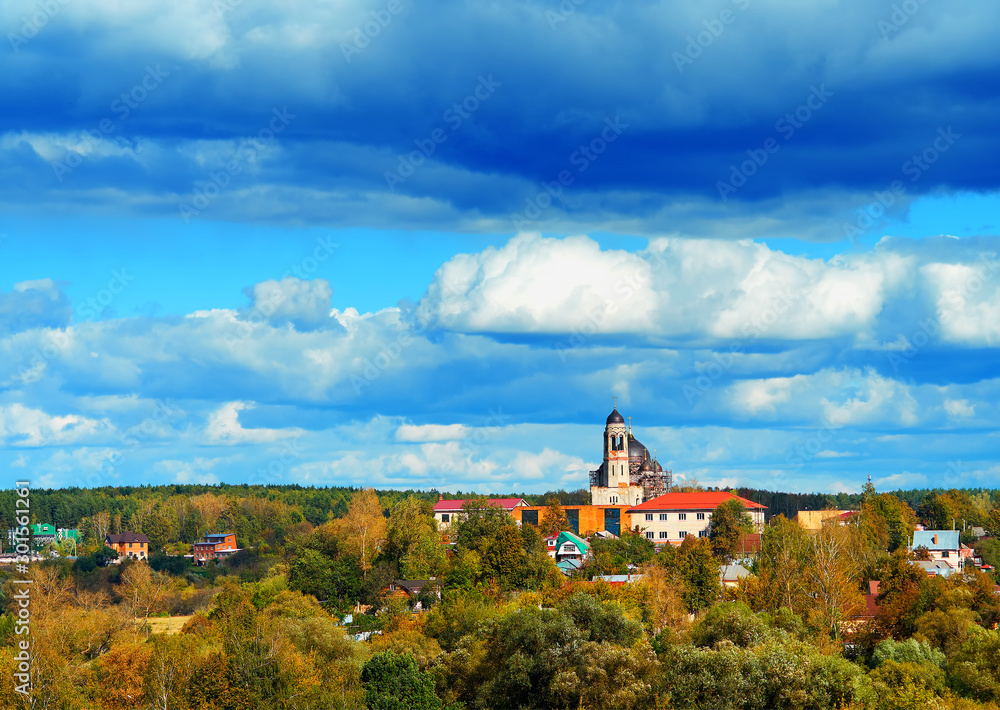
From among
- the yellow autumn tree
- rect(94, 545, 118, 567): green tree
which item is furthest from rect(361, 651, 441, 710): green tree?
rect(94, 545, 118, 567): green tree

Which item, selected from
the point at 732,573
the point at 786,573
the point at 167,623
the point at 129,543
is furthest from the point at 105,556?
the point at 786,573

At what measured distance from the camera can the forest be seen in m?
53.8

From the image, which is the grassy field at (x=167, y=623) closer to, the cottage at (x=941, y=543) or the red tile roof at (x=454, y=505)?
the red tile roof at (x=454, y=505)

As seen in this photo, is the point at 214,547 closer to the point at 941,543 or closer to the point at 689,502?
the point at 689,502

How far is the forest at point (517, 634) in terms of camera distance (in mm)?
53812

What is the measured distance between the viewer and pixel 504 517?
115312 millimetres

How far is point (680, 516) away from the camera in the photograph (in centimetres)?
15325

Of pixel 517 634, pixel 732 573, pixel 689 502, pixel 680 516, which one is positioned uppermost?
pixel 689 502

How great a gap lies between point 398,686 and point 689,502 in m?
104

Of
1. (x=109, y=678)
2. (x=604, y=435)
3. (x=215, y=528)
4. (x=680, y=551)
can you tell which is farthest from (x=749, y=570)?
(x=215, y=528)

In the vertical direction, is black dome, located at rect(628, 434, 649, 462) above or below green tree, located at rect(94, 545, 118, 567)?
above

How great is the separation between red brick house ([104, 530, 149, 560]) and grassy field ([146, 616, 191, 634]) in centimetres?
6262

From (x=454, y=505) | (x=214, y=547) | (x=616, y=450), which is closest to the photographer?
(x=454, y=505)

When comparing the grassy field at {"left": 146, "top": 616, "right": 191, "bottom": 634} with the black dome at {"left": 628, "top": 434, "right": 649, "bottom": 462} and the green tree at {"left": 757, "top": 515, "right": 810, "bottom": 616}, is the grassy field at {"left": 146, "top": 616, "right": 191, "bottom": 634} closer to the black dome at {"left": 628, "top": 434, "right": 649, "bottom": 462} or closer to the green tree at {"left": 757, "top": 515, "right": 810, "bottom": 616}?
the green tree at {"left": 757, "top": 515, "right": 810, "bottom": 616}
